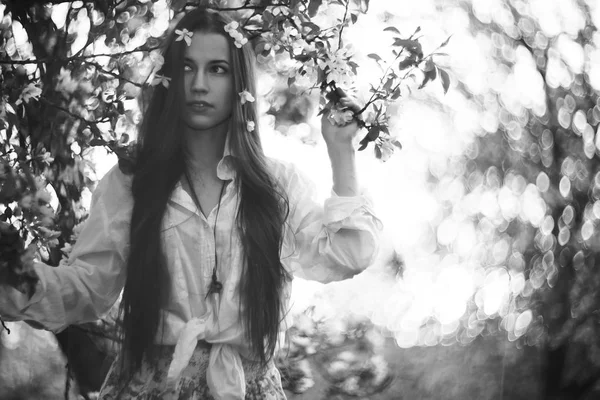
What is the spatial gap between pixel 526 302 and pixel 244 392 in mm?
1630

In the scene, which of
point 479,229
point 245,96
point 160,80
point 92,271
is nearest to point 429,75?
point 245,96

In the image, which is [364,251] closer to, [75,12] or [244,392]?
[244,392]

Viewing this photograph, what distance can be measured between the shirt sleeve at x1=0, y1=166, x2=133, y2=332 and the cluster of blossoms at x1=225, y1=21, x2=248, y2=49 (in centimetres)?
28

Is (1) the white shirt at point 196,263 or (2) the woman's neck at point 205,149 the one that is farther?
(2) the woman's neck at point 205,149

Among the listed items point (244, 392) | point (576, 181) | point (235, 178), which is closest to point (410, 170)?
point (576, 181)

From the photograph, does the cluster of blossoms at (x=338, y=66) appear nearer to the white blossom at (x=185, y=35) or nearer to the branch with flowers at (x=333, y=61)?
Result: the branch with flowers at (x=333, y=61)

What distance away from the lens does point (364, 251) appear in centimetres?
135

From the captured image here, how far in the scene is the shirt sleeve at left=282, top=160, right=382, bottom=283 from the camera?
1.34m

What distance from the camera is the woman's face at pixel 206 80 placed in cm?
142

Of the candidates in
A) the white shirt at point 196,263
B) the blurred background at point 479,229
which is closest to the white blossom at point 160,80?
the white shirt at point 196,263

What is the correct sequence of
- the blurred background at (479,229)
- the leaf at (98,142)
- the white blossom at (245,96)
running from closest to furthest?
the leaf at (98,142), the white blossom at (245,96), the blurred background at (479,229)

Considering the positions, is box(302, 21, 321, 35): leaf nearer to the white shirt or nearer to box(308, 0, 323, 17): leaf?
box(308, 0, 323, 17): leaf

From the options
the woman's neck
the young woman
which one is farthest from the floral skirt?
the woman's neck

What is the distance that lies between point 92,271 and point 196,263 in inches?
6.3
